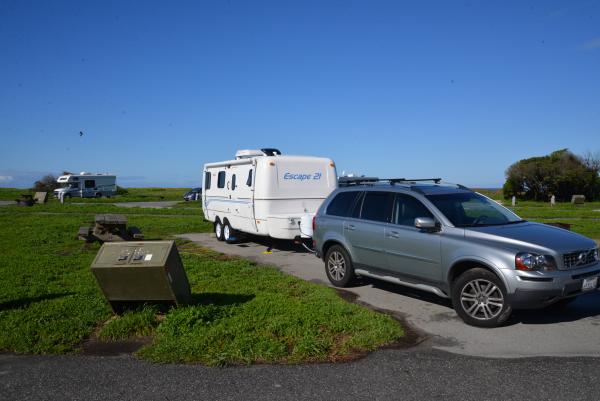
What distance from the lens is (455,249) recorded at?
6691mm

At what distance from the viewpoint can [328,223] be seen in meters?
9.11

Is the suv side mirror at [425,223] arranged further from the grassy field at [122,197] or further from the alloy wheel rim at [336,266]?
the grassy field at [122,197]

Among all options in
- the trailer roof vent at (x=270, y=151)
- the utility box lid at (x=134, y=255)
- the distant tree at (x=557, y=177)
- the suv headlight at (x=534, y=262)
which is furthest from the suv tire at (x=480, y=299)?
the distant tree at (x=557, y=177)

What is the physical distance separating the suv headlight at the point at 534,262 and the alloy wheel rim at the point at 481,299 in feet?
1.33

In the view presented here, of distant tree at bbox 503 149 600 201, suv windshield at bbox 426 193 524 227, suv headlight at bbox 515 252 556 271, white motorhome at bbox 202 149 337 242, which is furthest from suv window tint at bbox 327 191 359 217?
distant tree at bbox 503 149 600 201

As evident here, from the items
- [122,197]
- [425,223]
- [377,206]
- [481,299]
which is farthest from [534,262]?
[122,197]


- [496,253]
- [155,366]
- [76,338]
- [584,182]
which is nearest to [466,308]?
[496,253]

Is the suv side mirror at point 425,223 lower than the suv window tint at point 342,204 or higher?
lower

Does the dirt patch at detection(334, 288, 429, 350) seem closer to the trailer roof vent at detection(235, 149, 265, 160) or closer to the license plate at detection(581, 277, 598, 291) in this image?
the license plate at detection(581, 277, 598, 291)

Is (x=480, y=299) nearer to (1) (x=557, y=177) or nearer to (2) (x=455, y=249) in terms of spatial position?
(2) (x=455, y=249)

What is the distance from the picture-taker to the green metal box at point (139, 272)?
6.09 metres

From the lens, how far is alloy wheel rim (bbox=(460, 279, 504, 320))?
6250 millimetres

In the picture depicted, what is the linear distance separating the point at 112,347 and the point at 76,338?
530 mm

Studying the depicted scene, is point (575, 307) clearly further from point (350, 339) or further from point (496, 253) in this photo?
point (350, 339)
